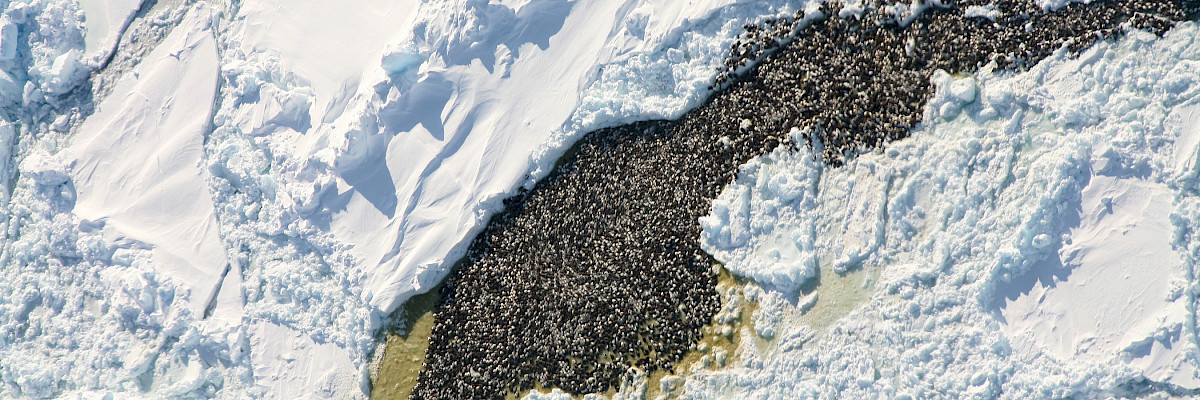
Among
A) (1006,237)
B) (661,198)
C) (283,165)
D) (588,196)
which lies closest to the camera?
(1006,237)

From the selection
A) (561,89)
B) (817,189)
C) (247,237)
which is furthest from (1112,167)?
(247,237)

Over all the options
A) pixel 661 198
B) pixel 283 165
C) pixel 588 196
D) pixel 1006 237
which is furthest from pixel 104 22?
pixel 1006 237

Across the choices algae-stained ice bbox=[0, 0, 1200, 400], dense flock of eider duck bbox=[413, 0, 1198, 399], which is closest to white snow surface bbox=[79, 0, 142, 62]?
algae-stained ice bbox=[0, 0, 1200, 400]

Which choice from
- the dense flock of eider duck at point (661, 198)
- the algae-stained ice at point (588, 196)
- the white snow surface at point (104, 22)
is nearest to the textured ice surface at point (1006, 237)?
the algae-stained ice at point (588, 196)

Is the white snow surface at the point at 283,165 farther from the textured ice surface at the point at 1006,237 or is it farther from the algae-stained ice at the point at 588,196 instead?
the textured ice surface at the point at 1006,237

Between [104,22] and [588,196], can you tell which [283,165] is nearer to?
[104,22]

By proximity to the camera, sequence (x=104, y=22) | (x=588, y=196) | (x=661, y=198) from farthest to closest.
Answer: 1. (x=104, y=22)
2. (x=588, y=196)
3. (x=661, y=198)

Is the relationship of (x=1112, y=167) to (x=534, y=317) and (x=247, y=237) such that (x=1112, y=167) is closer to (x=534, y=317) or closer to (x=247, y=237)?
(x=534, y=317)
